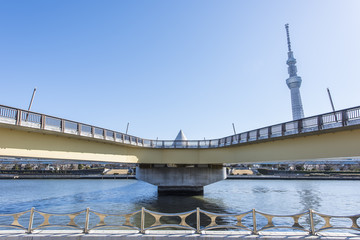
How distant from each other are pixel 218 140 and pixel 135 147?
11.9 meters

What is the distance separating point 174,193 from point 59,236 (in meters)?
30.4

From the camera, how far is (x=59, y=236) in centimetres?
891

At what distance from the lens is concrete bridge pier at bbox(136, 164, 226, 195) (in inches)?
1451

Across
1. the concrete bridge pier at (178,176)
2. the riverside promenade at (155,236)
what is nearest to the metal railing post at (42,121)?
the riverside promenade at (155,236)

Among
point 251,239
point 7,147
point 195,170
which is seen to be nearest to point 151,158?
point 195,170

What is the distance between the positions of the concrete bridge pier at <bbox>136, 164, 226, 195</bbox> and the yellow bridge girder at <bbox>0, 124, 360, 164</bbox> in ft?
25.4

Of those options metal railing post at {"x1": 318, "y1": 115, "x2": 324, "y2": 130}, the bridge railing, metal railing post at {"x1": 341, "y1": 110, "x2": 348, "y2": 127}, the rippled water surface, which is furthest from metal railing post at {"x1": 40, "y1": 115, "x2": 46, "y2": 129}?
metal railing post at {"x1": 341, "y1": 110, "x2": 348, "y2": 127}

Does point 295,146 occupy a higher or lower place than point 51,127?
lower

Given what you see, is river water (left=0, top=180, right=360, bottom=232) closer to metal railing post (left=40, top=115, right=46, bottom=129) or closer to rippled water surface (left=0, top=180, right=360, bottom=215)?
rippled water surface (left=0, top=180, right=360, bottom=215)

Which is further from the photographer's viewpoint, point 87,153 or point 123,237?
point 87,153

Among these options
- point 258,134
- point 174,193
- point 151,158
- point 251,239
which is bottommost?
point 174,193

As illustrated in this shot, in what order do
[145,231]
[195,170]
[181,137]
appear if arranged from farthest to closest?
[181,137]
[195,170]
[145,231]

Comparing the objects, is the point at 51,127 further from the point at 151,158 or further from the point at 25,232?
the point at 151,158

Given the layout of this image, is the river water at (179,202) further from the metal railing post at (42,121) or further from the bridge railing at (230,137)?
the metal railing post at (42,121)
